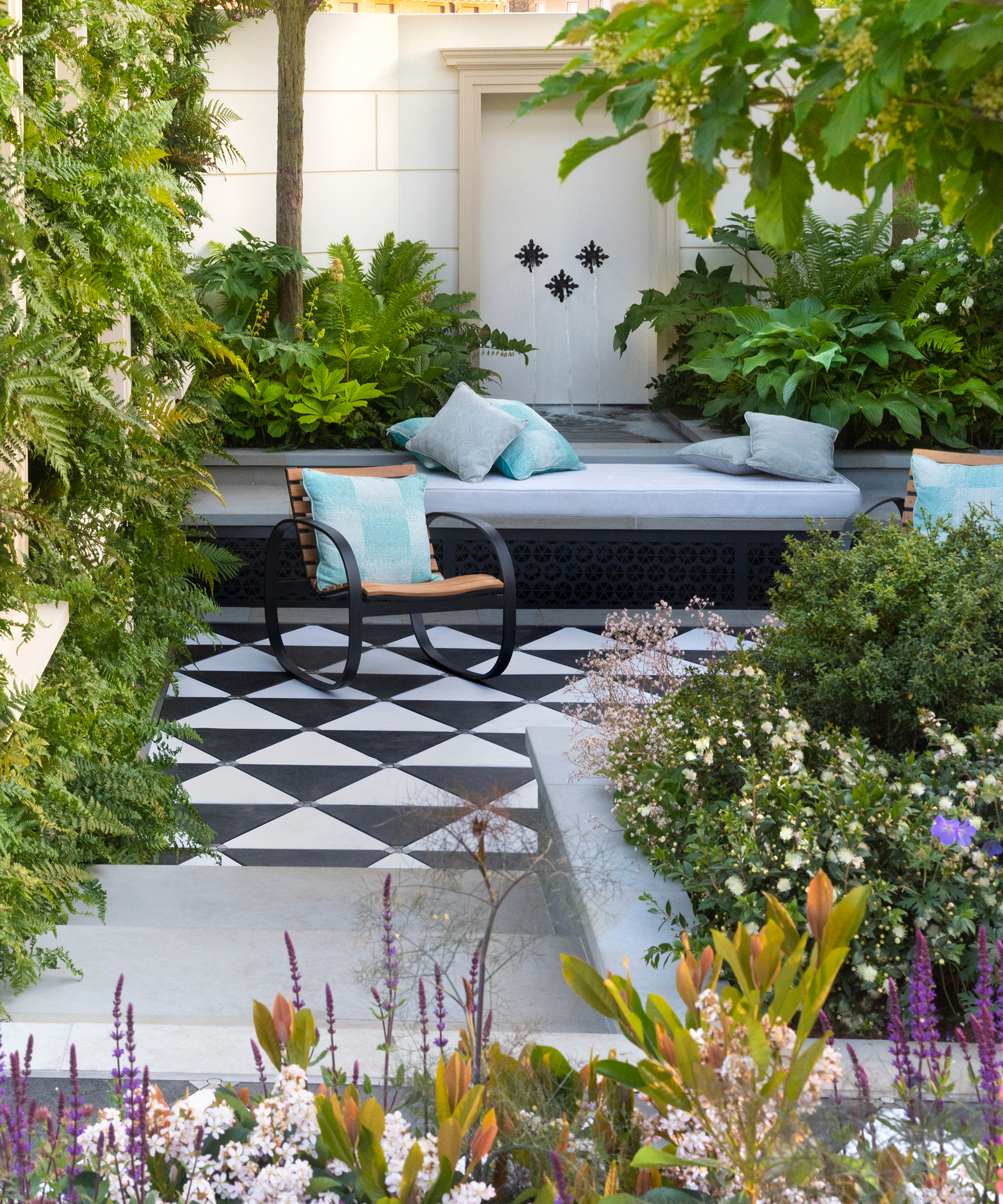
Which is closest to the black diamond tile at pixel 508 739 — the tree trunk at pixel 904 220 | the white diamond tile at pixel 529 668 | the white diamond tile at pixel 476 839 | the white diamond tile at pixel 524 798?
the white diamond tile at pixel 524 798

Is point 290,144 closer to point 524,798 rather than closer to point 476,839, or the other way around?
point 524,798

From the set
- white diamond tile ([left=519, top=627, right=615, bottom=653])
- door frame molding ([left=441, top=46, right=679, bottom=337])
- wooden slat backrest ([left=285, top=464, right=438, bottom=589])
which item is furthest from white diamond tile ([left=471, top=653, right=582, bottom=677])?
door frame molding ([left=441, top=46, right=679, bottom=337])

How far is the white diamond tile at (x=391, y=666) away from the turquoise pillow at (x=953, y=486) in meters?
2.19

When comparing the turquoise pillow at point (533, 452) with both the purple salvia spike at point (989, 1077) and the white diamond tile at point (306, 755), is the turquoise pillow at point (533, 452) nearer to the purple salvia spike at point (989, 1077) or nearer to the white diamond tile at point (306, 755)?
the white diamond tile at point (306, 755)

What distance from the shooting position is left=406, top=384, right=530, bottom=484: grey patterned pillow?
19.1ft

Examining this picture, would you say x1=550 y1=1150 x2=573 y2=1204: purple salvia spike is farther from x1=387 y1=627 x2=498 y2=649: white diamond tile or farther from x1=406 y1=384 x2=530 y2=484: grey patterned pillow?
x1=406 y1=384 x2=530 y2=484: grey patterned pillow

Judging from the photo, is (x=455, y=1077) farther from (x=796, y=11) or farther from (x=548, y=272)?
(x=548, y=272)

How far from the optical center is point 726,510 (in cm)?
572

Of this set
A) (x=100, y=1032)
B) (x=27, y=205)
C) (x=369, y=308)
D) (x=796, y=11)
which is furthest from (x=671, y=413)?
(x=796, y=11)

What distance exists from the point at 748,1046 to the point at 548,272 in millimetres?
8239

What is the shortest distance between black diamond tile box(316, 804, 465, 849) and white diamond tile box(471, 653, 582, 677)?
1.41m

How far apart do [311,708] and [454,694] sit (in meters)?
0.58

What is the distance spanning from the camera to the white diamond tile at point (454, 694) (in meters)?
4.65

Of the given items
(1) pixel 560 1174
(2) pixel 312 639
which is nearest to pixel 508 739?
(2) pixel 312 639
